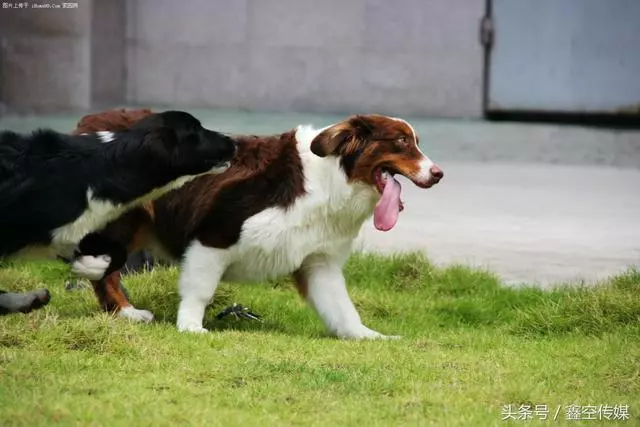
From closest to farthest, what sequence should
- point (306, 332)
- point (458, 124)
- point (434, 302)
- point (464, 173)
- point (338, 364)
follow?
point (338, 364), point (306, 332), point (434, 302), point (464, 173), point (458, 124)

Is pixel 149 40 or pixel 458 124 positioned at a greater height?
pixel 149 40

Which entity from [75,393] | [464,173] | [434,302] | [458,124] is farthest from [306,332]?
[458,124]

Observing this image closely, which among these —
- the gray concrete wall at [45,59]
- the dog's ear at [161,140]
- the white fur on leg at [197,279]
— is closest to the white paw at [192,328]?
the white fur on leg at [197,279]

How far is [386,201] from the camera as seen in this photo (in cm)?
619

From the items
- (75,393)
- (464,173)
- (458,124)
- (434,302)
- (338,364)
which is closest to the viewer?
(75,393)

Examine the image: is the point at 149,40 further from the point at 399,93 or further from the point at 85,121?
the point at 85,121

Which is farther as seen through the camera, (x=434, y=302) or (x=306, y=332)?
(x=434, y=302)

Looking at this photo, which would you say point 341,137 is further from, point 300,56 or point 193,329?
point 300,56

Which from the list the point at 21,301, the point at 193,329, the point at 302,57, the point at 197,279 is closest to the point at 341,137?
the point at 197,279

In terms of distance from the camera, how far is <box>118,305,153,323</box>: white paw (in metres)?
6.45

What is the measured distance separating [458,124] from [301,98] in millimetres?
1478

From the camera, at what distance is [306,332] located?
665cm

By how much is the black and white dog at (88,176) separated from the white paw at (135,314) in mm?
359

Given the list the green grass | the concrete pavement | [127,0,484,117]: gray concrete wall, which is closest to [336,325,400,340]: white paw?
the green grass
